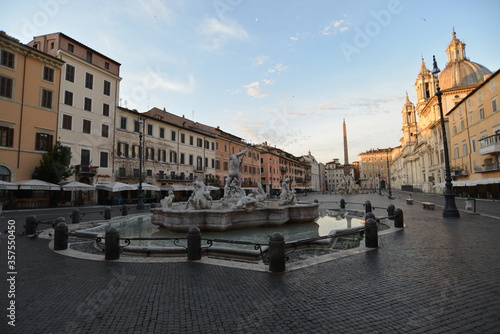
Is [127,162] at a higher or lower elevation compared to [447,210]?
higher

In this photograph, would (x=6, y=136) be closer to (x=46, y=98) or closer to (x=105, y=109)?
(x=46, y=98)

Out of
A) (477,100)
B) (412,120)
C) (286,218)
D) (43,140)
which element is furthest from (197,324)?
(412,120)

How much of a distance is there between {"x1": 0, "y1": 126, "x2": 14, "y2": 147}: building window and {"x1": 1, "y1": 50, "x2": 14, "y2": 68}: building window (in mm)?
5710

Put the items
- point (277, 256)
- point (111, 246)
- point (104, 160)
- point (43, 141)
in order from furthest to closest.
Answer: point (104, 160)
point (43, 141)
point (111, 246)
point (277, 256)

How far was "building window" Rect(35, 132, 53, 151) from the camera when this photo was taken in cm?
2509

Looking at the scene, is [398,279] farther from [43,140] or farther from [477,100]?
[477,100]

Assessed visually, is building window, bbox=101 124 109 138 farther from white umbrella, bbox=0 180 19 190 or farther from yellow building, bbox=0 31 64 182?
white umbrella, bbox=0 180 19 190

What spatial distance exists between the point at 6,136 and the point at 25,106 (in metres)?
3.25

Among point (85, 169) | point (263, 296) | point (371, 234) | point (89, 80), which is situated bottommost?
point (263, 296)

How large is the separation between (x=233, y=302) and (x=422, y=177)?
7384cm

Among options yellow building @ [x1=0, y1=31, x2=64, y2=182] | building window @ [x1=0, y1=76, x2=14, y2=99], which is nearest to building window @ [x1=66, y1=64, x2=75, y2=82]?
yellow building @ [x1=0, y1=31, x2=64, y2=182]

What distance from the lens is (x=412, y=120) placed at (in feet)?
304

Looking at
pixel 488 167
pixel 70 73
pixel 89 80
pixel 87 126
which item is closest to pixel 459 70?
pixel 488 167

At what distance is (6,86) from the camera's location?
76.7 feet
